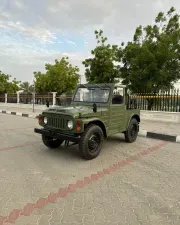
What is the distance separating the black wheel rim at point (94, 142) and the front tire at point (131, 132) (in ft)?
5.27

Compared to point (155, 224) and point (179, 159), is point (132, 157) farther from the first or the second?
point (155, 224)

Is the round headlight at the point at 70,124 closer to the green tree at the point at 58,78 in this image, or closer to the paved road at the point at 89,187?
the paved road at the point at 89,187

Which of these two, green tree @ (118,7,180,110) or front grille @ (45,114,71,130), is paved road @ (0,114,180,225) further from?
green tree @ (118,7,180,110)

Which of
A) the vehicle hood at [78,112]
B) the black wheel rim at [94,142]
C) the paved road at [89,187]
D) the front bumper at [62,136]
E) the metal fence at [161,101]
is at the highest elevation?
the metal fence at [161,101]

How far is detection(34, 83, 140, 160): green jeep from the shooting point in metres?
4.30

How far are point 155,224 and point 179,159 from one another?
8.98 ft

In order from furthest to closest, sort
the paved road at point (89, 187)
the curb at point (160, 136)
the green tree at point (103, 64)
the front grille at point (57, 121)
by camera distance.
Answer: the green tree at point (103, 64) < the curb at point (160, 136) < the front grille at point (57, 121) < the paved road at point (89, 187)

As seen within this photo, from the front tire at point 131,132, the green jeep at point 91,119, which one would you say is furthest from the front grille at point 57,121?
the front tire at point 131,132

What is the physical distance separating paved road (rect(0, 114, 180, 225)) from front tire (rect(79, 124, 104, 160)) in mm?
185

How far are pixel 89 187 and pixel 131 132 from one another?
3255mm

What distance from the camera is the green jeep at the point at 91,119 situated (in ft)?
14.1

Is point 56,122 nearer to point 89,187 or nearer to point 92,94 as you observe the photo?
point 92,94

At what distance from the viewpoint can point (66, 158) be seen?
182 inches

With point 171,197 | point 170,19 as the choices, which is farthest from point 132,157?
point 170,19
